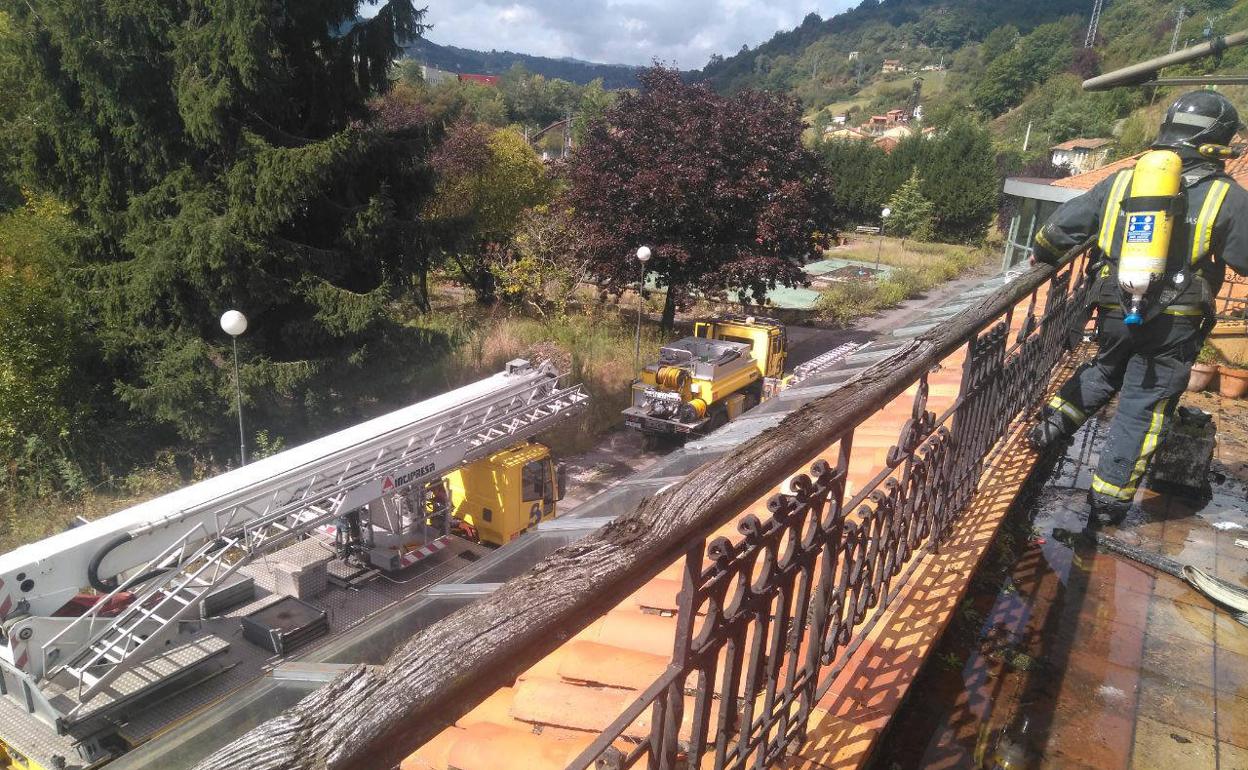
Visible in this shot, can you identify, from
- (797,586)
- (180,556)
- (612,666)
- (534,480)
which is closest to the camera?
(612,666)

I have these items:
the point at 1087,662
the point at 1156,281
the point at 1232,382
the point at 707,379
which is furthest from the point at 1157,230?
the point at 707,379

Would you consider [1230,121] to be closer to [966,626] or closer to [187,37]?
[966,626]

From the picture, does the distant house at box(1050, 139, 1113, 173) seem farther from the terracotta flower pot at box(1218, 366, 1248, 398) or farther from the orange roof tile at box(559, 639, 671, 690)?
the orange roof tile at box(559, 639, 671, 690)

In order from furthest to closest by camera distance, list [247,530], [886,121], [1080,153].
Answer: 1. [886,121]
2. [1080,153]
3. [247,530]

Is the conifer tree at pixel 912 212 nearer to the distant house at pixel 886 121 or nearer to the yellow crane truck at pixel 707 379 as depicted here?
the yellow crane truck at pixel 707 379

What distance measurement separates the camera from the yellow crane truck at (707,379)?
582 inches

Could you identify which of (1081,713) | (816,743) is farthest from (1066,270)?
(816,743)

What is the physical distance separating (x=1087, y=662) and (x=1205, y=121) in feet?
7.82

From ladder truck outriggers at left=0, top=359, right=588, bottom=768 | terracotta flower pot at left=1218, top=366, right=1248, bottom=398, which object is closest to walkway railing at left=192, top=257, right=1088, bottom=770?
terracotta flower pot at left=1218, top=366, right=1248, bottom=398

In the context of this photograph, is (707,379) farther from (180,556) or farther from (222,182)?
(180,556)

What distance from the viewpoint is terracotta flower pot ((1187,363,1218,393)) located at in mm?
6434

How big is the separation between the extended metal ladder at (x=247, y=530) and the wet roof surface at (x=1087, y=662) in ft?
23.9

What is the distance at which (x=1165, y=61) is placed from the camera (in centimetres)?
273

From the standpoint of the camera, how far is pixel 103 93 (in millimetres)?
11664
